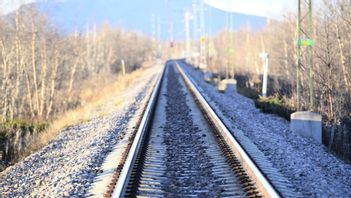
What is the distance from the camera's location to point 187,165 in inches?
325

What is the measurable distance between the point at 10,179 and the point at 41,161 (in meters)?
1.27

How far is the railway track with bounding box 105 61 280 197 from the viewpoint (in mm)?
6586

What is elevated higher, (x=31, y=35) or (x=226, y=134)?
(x=31, y=35)

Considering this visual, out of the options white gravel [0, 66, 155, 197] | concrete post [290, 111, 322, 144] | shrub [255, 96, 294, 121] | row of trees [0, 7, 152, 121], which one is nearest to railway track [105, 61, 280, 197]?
white gravel [0, 66, 155, 197]

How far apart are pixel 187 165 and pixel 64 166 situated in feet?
7.43

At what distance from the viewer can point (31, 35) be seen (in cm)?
2681

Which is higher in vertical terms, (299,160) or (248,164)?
(248,164)

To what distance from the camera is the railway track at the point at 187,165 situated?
21.6 feet

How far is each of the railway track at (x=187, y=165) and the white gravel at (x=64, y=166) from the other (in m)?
0.57

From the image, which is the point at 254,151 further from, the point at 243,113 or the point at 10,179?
the point at 243,113

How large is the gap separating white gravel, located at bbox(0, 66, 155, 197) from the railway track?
1.88 ft

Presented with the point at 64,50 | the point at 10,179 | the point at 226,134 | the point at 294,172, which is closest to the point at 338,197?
the point at 294,172

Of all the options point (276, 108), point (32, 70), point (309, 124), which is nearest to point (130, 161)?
point (309, 124)

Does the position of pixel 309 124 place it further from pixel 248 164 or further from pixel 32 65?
pixel 32 65
